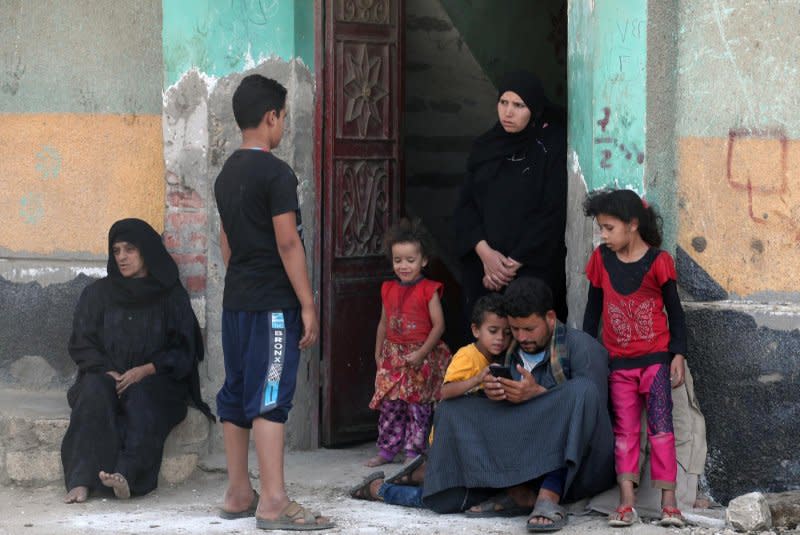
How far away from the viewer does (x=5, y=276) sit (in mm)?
7359

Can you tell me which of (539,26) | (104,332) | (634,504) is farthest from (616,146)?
(539,26)

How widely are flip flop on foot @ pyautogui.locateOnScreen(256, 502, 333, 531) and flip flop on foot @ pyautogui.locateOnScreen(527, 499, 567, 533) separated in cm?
79

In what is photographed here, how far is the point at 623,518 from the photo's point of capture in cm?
533

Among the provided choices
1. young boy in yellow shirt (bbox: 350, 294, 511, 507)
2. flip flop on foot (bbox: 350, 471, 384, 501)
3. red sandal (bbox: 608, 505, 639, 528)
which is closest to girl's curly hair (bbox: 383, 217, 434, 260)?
young boy in yellow shirt (bbox: 350, 294, 511, 507)

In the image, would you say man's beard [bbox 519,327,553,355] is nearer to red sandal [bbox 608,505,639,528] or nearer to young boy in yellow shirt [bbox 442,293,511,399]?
young boy in yellow shirt [bbox 442,293,511,399]

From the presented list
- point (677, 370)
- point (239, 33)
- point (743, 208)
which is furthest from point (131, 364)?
point (743, 208)

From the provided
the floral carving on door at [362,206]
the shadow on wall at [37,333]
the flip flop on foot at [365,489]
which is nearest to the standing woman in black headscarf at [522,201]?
the floral carving on door at [362,206]

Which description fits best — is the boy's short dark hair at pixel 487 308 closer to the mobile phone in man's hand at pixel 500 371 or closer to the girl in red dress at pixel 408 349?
the mobile phone in man's hand at pixel 500 371

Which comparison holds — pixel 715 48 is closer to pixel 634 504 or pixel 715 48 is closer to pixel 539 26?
pixel 634 504

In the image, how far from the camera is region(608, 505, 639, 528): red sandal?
Result: 532 cm

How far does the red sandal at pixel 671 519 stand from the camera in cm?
532

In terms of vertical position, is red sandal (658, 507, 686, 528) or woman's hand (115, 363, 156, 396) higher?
woman's hand (115, 363, 156, 396)

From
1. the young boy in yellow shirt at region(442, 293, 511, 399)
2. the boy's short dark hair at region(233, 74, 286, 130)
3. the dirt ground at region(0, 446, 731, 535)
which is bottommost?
the dirt ground at region(0, 446, 731, 535)

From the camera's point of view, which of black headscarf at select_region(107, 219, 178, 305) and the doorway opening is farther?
the doorway opening
